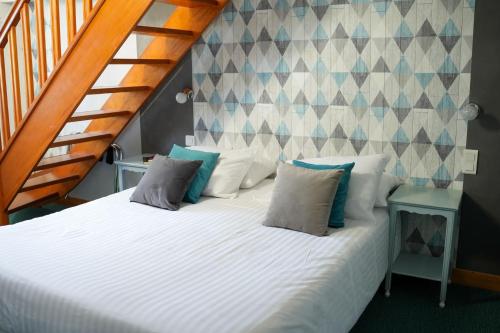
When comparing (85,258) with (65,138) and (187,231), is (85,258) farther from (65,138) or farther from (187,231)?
(65,138)

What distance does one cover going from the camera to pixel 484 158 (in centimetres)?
327

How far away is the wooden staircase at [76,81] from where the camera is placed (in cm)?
344

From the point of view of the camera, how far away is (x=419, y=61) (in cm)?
337

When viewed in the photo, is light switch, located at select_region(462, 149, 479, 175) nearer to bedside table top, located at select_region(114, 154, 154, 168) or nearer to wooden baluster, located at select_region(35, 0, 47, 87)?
bedside table top, located at select_region(114, 154, 154, 168)

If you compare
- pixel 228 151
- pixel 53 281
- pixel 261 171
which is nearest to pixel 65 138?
pixel 228 151

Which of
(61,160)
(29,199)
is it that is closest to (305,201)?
(61,160)

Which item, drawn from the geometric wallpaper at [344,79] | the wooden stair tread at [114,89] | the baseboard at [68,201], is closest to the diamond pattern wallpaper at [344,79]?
the geometric wallpaper at [344,79]

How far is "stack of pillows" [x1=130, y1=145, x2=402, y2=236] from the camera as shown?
2922mm

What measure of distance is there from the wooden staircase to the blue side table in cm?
196

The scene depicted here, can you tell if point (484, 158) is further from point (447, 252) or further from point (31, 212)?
point (31, 212)

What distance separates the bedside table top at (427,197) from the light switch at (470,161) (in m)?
0.15

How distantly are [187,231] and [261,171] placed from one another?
108 cm

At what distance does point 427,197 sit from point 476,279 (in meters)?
0.70

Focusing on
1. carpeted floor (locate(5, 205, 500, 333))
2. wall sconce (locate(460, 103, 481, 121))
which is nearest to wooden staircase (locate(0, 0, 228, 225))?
wall sconce (locate(460, 103, 481, 121))
